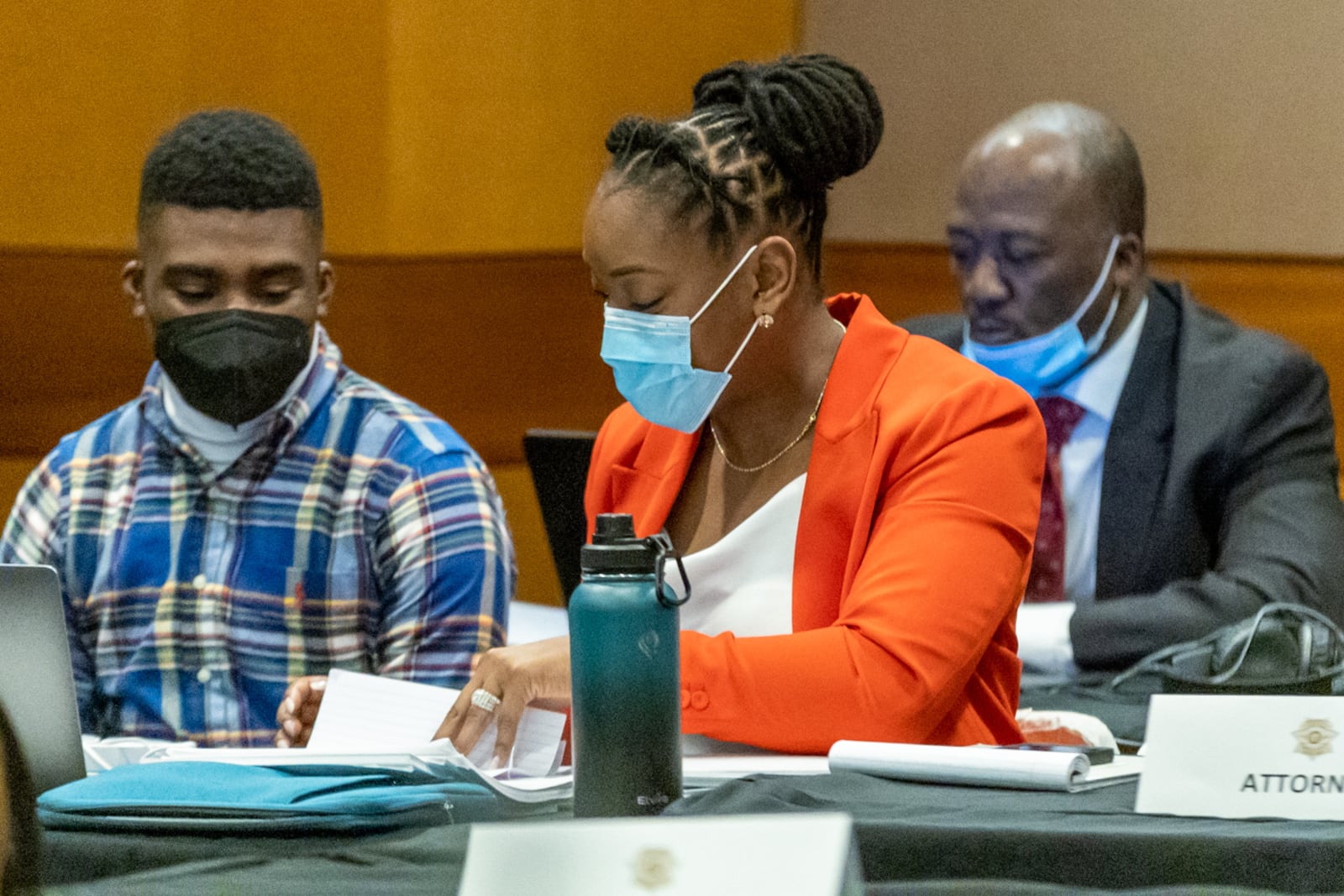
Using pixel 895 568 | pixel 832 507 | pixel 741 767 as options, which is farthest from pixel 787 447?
pixel 741 767

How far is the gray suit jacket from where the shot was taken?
244cm

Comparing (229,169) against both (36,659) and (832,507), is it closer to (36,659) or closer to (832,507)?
(832,507)

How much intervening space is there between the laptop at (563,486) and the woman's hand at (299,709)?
0.50 metres

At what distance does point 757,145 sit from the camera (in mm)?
1568

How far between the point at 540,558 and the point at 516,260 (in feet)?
2.12

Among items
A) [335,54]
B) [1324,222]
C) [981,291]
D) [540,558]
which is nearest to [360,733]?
[981,291]

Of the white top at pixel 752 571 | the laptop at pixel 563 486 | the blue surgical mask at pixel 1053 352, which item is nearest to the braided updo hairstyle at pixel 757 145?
the white top at pixel 752 571

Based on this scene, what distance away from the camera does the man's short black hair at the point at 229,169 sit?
1839 millimetres

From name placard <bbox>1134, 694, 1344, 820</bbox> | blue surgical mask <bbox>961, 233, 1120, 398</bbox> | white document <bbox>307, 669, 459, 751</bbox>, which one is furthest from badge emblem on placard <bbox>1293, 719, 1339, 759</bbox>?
blue surgical mask <bbox>961, 233, 1120, 398</bbox>

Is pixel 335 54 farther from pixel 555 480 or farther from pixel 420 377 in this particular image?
pixel 555 480

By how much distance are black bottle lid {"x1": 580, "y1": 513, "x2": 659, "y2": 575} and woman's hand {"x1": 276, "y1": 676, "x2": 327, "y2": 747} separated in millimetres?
442

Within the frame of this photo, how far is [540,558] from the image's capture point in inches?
140

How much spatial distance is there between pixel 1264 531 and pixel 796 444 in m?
1.16

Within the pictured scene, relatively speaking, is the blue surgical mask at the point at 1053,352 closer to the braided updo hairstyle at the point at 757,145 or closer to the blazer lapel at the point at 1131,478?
the blazer lapel at the point at 1131,478
